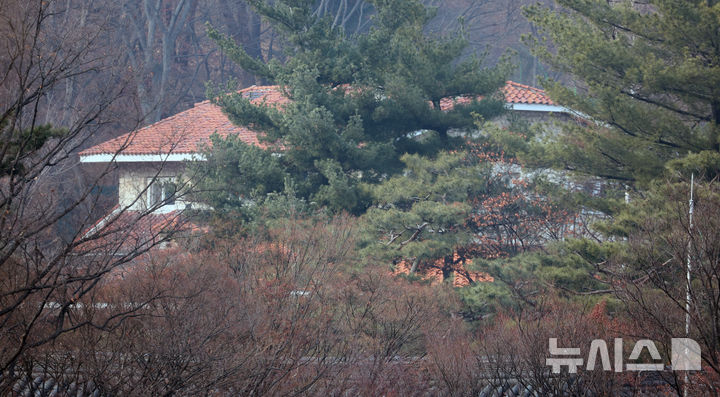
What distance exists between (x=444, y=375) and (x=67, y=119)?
25019 mm

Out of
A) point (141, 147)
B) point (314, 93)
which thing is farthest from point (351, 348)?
point (141, 147)

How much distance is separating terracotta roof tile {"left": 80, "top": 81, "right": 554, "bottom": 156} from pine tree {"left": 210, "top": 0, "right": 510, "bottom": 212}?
43.2 inches

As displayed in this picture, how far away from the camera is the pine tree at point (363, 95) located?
783 inches

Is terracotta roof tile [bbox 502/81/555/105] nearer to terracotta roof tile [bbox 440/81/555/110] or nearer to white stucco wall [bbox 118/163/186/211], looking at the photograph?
terracotta roof tile [bbox 440/81/555/110]

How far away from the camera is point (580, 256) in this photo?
14859 millimetres

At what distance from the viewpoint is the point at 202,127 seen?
25.7m

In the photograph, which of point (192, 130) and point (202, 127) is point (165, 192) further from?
point (202, 127)

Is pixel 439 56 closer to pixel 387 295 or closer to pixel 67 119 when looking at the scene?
pixel 387 295

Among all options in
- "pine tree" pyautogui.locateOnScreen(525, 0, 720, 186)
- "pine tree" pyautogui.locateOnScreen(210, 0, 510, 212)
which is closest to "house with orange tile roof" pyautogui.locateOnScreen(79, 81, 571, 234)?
"pine tree" pyautogui.locateOnScreen(210, 0, 510, 212)

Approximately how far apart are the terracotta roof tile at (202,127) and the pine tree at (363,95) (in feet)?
3.60

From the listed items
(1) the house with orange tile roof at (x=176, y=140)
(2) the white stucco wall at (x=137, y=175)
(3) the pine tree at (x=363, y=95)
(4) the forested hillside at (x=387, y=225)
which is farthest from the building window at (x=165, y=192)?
(3) the pine tree at (x=363, y=95)

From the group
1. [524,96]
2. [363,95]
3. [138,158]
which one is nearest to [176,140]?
[138,158]

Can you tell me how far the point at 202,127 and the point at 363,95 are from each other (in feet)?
24.6

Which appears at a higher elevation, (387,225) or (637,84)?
(637,84)
